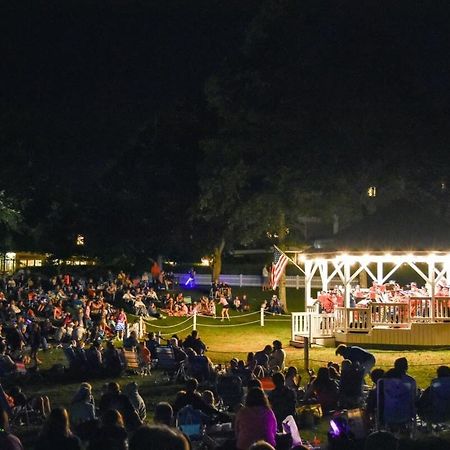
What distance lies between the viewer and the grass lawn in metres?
17.5

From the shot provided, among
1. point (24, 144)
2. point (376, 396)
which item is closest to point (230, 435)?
point (376, 396)

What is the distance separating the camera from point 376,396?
12102 mm

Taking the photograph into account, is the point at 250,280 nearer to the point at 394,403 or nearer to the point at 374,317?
the point at 374,317

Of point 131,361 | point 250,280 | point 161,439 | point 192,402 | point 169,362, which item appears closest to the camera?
point 161,439

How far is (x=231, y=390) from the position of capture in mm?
14172

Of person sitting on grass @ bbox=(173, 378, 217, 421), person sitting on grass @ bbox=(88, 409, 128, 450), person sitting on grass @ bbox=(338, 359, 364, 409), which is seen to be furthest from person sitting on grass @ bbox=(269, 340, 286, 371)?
person sitting on grass @ bbox=(88, 409, 128, 450)

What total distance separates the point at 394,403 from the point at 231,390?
315 cm

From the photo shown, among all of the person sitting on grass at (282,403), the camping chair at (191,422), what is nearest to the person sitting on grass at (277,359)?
the person sitting on grass at (282,403)

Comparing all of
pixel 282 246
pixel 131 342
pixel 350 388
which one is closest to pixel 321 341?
pixel 131 342

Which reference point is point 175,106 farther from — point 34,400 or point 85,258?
point 34,400

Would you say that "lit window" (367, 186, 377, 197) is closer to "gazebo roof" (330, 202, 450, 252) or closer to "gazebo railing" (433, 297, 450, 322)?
"gazebo roof" (330, 202, 450, 252)

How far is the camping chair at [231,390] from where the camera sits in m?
14.1

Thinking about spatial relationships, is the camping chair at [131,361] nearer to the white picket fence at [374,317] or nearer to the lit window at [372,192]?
the white picket fence at [374,317]

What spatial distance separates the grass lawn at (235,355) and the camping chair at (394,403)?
1.05 metres
